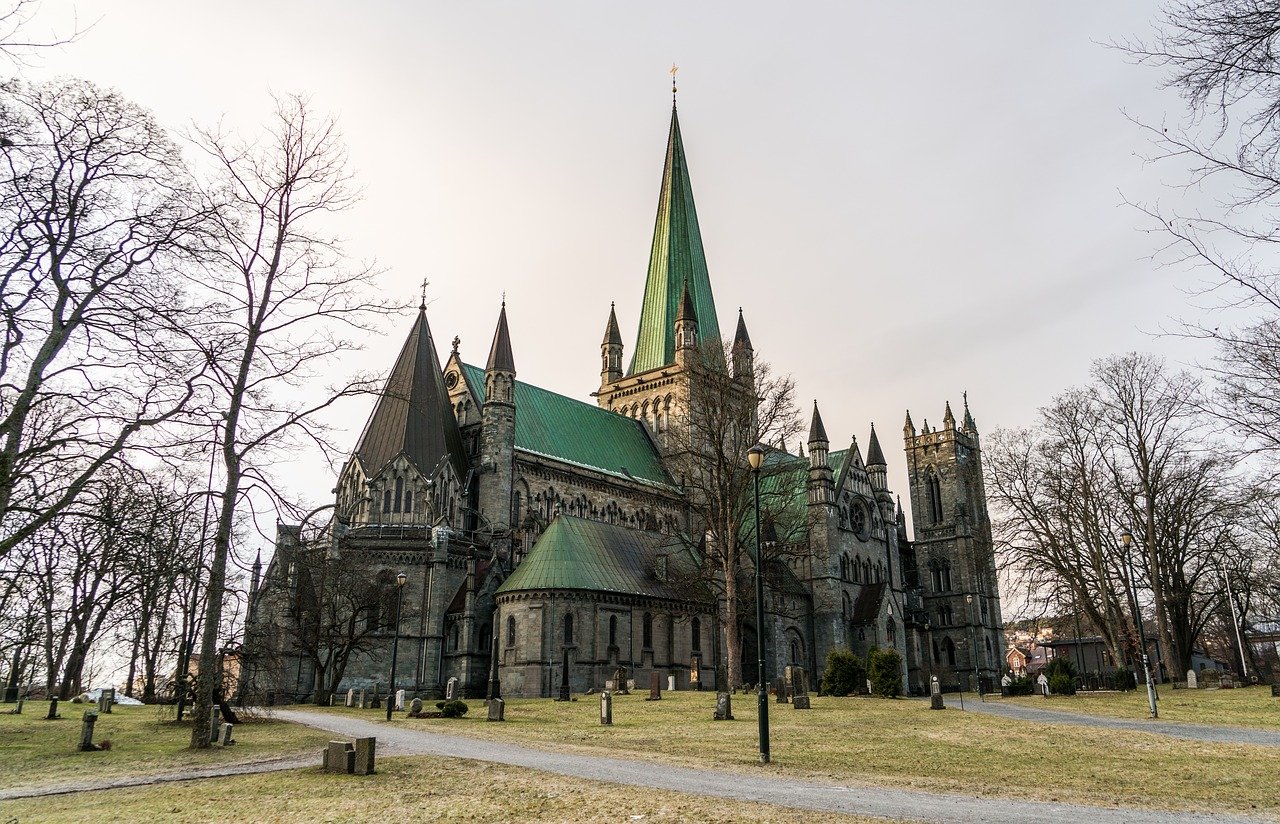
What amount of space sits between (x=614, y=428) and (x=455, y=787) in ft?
157

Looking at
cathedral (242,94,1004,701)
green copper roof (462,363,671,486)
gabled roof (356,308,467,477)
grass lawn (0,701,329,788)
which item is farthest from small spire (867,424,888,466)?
grass lawn (0,701,329,788)

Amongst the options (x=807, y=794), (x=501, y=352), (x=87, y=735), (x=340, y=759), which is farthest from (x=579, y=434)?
(x=807, y=794)

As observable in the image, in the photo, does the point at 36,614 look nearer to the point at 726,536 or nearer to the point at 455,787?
the point at 455,787

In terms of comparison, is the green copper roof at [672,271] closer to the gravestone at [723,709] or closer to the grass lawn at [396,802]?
the gravestone at [723,709]

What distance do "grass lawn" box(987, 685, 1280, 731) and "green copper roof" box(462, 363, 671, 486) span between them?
26972 millimetres

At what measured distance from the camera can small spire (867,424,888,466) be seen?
63156mm

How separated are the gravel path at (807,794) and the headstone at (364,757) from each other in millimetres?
2223

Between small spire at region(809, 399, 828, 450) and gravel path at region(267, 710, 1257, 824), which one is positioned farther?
small spire at region(809, 399, 828, 450)

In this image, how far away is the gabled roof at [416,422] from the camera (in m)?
44.6

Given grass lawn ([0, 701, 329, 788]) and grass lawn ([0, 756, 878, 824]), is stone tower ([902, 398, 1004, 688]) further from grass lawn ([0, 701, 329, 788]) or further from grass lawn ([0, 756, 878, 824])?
grass lawn ([0, 756, 878, 824])

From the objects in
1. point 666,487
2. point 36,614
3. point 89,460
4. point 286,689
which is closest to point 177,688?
point 36,614

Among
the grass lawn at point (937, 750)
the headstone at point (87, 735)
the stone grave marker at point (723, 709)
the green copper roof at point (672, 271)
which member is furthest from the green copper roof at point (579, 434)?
the headstone at point (87, 735)

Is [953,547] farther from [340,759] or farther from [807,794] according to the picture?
[340,759]

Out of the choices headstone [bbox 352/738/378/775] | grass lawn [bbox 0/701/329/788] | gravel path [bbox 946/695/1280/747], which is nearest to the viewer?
headstone [bbox 352/738/378/775]
